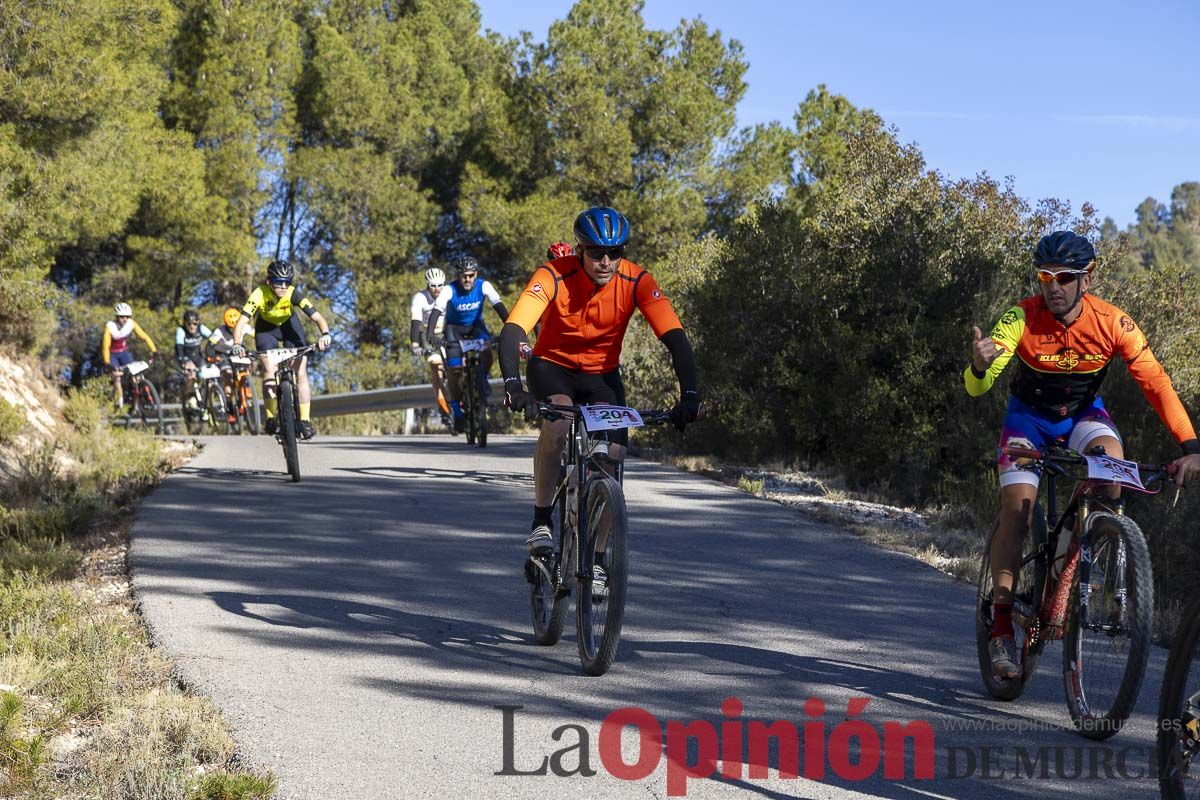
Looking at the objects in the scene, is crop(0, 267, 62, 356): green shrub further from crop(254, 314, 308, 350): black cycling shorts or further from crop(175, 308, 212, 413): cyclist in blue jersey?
crop(254, 314, 308, 350): black cycling shorts

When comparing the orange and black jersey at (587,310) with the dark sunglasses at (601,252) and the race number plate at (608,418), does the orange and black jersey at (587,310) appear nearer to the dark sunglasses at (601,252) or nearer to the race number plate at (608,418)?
the dark sunglasses at (601,252)

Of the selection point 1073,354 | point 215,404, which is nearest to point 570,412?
point 1073,354

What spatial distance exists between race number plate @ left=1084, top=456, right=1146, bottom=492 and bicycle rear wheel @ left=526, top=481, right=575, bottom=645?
100 inches

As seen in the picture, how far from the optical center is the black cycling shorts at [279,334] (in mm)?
14586

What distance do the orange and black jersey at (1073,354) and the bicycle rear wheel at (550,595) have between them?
7.41 ft

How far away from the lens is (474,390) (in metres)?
16.8

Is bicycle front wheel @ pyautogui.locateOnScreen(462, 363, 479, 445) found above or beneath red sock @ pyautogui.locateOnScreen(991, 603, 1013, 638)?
above

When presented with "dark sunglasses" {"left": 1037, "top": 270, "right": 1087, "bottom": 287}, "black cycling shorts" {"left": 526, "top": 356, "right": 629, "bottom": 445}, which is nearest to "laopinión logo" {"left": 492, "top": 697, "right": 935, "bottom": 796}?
"black cycling shorts" {"left": 526, "top": 356, "right": 629, "bottom": 445}

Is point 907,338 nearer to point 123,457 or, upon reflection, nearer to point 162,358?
point 123,457

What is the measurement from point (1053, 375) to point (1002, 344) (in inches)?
14.6

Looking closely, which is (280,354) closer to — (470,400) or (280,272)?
(280,272)

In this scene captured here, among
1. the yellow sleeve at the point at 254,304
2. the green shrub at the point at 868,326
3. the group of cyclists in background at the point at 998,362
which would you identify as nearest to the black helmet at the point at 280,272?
the yellow sleeve at the point at 254,304

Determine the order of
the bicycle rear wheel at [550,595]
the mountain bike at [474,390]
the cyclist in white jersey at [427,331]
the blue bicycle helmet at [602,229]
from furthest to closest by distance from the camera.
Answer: the mountain bike at [474,390] < the cyclist in white jersey at [427,331] < the bicycle rear wheel at [550,595] < the blue bicycle helmet at [602,229]

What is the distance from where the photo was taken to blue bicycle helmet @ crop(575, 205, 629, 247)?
678cm
